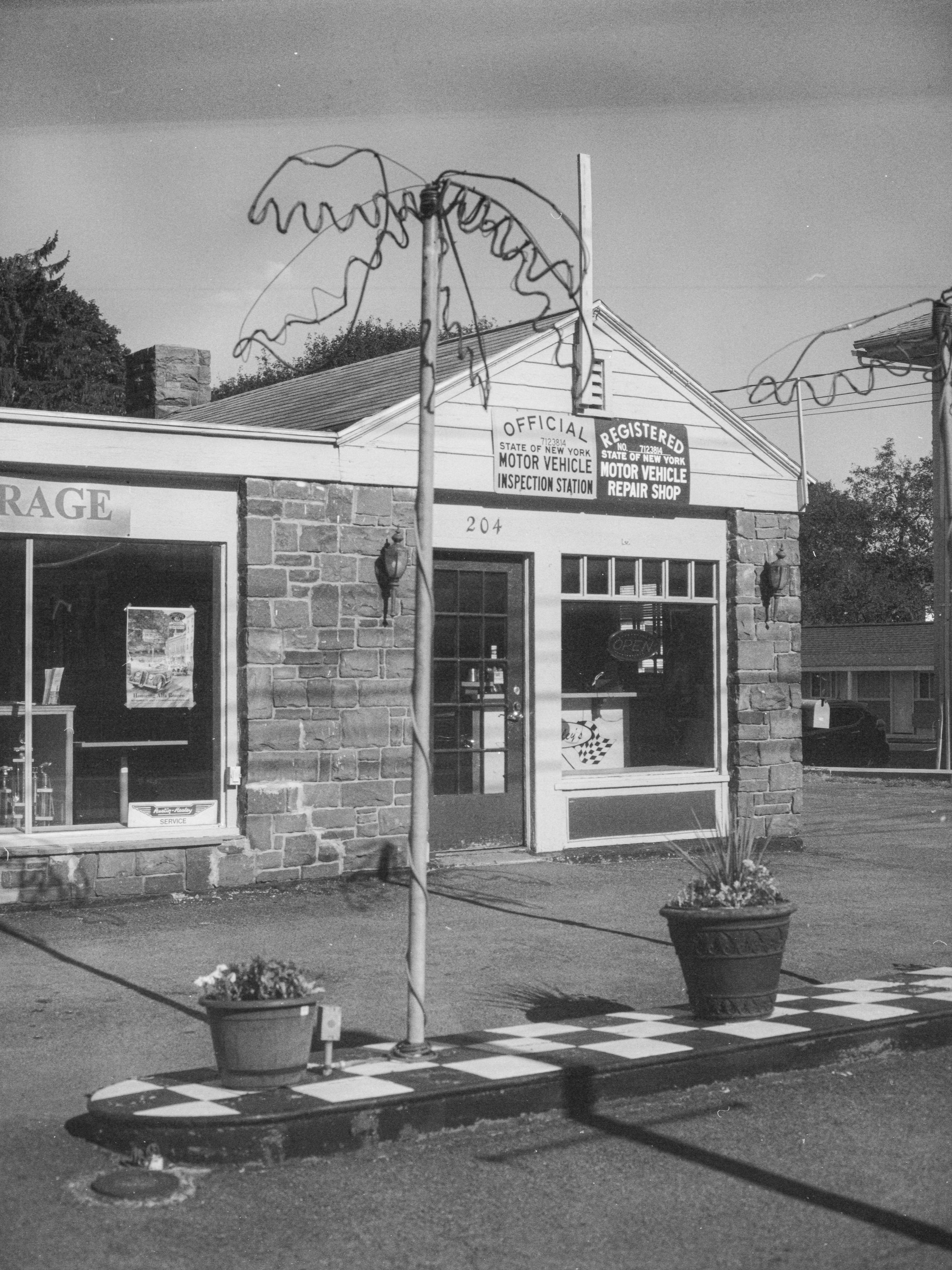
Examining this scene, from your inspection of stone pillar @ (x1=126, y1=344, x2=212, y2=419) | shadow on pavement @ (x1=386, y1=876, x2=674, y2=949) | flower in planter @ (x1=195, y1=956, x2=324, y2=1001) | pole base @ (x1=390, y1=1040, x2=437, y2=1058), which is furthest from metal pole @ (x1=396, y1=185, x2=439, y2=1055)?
stone pillar @ (x1=126, y1=344, x2=212, y2=419)

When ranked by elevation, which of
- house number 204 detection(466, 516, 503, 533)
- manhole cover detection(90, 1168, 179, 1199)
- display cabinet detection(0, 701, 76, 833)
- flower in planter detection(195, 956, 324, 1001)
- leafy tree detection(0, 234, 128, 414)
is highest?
leafy tree detection(0, 234, 128, 414)

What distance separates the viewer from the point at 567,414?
13.8 metres

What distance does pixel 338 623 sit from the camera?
1253 centimetres

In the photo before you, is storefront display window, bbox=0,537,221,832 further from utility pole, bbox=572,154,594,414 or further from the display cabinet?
utility pole, bbox=572,154,594,414

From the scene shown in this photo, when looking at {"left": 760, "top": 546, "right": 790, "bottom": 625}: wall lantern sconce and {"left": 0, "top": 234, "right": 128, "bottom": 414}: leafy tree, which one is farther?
{"left": 0, "top": 234, "right": 128, "bottom": 414}: leafy tree

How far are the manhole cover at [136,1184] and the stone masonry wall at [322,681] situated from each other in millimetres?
6510

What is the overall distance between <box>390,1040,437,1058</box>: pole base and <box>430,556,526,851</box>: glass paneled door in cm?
640

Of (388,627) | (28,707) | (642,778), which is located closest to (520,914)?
(388,627)

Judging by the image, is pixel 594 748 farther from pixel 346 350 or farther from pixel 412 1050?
pixel 346 350

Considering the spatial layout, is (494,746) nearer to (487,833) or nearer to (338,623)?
(487,833)

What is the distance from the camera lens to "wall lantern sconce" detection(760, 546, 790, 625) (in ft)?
48.3

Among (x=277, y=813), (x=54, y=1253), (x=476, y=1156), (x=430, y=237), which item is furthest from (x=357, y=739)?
(x=54, y=1253)

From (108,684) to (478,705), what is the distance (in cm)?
323

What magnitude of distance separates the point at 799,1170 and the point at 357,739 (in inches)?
288
